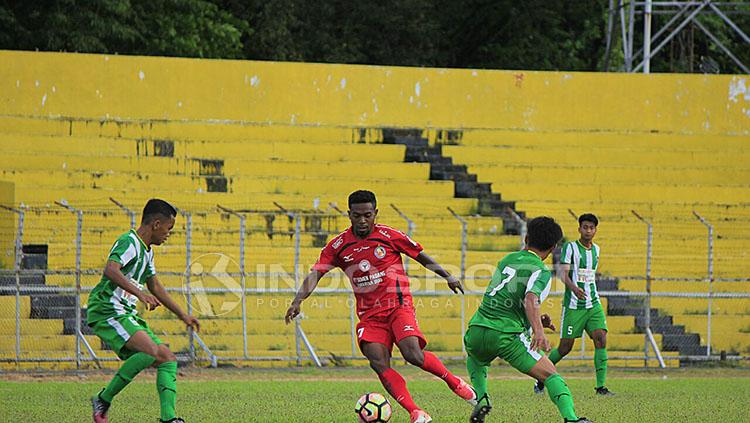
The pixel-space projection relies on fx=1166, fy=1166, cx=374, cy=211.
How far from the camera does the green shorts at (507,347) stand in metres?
8.78

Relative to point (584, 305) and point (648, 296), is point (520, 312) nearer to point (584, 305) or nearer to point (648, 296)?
point (584, 305)

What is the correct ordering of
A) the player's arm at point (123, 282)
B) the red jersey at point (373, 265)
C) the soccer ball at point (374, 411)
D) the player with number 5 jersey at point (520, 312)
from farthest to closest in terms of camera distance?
1. the red jersey at point (373, 265)
2. the soccer ball at point (374, 411)
3. the player with number 5 jersey at point (520, 312)
4. the player's arm at point (123, 282)

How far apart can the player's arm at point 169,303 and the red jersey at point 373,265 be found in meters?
1.30

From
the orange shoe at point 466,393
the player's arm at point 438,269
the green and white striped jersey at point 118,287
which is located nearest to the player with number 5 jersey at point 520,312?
the orange shoe at point 466,393

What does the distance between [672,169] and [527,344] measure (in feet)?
46.2

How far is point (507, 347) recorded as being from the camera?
884 cm

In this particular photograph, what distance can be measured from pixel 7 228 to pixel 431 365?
34.6 feet

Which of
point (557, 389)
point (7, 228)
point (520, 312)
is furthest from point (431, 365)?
point (7, 228)

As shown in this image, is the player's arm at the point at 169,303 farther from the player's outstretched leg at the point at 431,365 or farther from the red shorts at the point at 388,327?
the player's outstretched leg at the point at 431,365

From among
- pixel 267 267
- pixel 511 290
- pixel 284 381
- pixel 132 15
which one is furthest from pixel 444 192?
pixel 511 290

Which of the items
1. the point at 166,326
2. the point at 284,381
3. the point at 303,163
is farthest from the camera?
the point at 303,163

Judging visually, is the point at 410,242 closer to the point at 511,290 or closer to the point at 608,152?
the point at 511,290

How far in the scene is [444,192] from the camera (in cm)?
2095

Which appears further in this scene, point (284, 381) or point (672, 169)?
point (672, 169)
